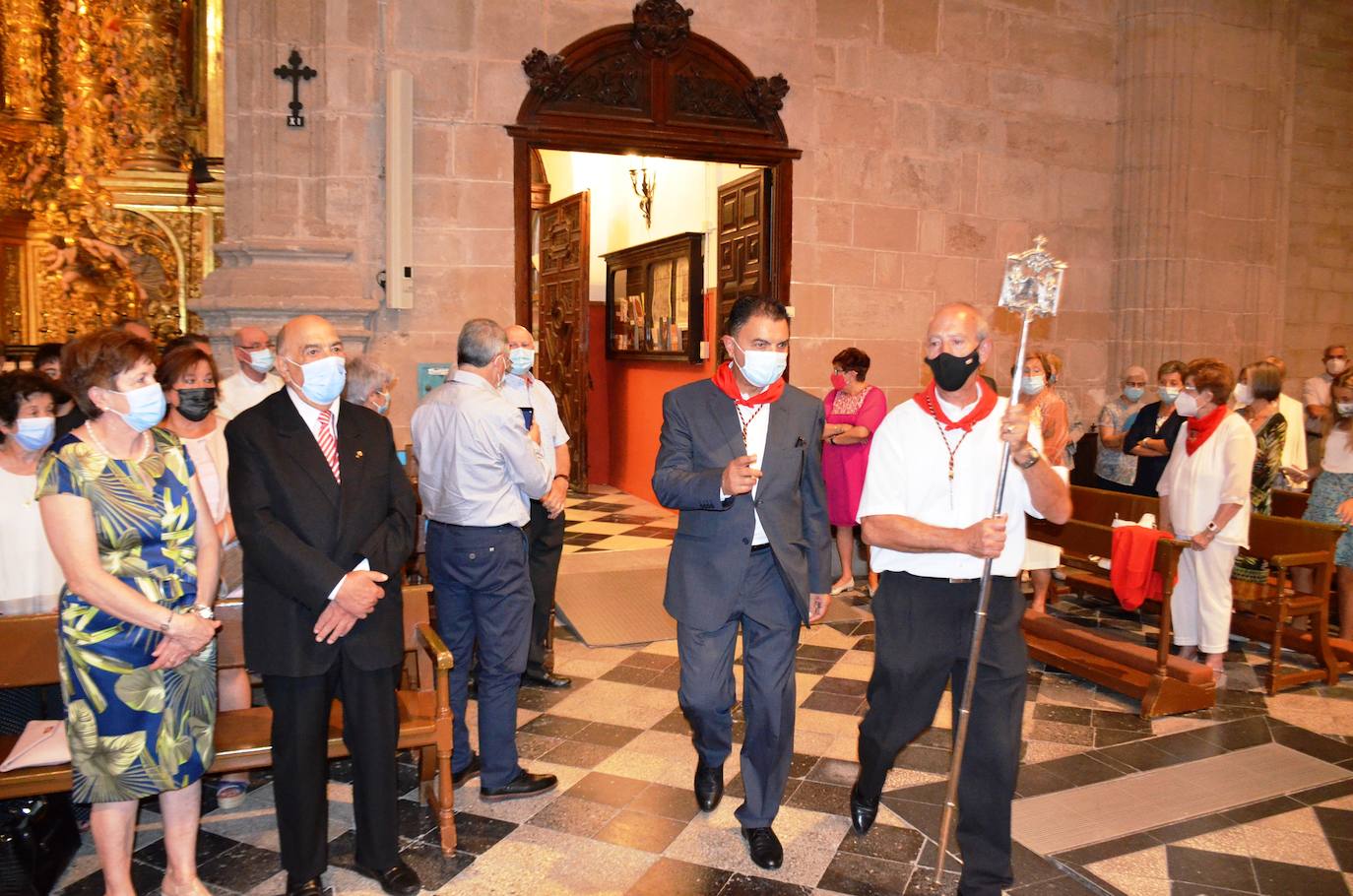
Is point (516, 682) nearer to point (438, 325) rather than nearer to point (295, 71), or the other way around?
point (438, 325)

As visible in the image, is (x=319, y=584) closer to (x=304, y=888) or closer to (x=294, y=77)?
(x=304, y=888)

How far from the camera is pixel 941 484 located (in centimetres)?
287

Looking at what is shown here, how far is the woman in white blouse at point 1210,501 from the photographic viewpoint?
15.9 ft

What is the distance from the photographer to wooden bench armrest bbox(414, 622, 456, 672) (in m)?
3.17

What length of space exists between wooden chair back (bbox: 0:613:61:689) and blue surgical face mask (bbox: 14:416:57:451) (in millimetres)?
661

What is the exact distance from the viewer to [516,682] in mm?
3625

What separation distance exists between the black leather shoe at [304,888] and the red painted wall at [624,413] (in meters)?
6.88

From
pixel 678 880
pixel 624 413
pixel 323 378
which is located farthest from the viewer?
pixel 624 413

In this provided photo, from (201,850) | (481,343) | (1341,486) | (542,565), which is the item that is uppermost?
(481,343)

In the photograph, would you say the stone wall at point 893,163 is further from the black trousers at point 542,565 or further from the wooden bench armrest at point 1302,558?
the wooden bench armrest at point 1302,558

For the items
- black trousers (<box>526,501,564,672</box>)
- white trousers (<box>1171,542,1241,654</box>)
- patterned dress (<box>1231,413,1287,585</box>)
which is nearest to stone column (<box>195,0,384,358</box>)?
black trousers (<box>526,501,564,672</box>)

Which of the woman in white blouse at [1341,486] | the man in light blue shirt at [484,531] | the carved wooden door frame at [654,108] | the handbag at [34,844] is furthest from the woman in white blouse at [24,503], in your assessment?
the woman in white blouse at [1341,486]

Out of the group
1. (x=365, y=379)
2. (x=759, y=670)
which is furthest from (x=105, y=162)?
(x=759, y=670)

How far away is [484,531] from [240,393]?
1775 millimetres
